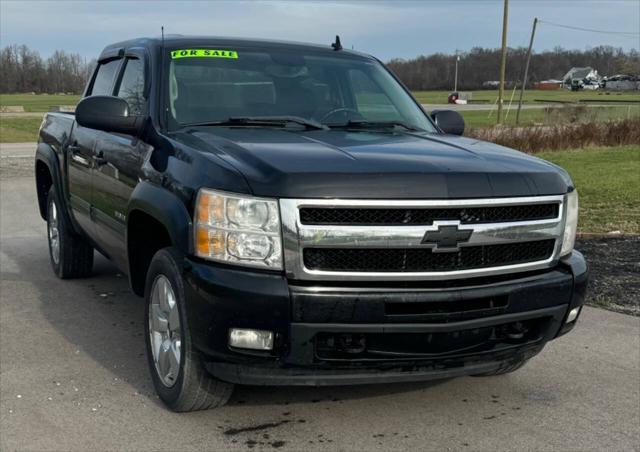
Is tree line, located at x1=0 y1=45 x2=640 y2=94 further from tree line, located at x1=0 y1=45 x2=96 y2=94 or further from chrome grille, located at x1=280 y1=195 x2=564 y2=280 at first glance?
chrome grille, located at x1=280 y1=195 x2=564 y2=280

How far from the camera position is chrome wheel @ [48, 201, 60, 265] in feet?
22.0

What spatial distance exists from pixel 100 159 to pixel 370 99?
1.84 meters

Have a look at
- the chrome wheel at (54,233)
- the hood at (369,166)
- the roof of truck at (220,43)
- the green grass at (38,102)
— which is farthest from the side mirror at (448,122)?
the green grass at (38,102)

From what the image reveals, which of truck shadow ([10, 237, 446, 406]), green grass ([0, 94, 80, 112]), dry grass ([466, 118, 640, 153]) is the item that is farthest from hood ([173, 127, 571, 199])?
green grass ([0, 94, 80, 112])

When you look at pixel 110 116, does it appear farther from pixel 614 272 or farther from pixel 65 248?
pixel 614 272

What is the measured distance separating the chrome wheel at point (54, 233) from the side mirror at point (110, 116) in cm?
248

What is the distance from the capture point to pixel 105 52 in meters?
6.21

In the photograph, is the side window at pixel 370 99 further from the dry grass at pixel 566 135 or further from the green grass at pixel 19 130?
the green grass at pixel 19 130

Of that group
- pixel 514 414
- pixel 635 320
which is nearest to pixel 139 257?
pixel 514 414

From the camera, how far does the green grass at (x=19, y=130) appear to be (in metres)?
29.5

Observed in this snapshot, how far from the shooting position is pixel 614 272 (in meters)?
7.06

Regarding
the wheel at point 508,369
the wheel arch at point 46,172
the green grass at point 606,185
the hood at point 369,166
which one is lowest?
the green grass at point 606,185

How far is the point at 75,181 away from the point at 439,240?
348 centimetres

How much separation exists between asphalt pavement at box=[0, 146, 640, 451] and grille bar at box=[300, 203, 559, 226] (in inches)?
42.3
